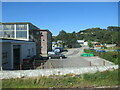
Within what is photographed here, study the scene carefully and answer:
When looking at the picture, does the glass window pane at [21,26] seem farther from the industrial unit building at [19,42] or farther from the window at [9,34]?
the window at [9,34]

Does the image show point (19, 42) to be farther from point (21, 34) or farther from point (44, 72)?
point (21, 34)

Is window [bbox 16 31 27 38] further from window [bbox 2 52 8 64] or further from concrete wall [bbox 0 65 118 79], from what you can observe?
concrete wall [bbox 0 65 118 79]

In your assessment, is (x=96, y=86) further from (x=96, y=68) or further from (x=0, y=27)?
(x=0, y=27)

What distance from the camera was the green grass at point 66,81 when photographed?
32.4 ft

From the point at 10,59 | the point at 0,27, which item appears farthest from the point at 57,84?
the point at 0,27

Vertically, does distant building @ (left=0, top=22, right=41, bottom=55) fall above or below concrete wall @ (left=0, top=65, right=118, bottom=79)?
above

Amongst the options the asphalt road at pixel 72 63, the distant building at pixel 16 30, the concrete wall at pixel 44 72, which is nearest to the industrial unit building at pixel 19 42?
the distant building at pixel 16 30

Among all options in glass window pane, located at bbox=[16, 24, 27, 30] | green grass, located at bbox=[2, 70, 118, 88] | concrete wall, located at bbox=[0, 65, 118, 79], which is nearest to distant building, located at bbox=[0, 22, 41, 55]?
glass window pane, located at bbox=[16, 24, 27, 30]

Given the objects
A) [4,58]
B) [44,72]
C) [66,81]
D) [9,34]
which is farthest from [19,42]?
[9,34]

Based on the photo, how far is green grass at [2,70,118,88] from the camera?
9.87 meters

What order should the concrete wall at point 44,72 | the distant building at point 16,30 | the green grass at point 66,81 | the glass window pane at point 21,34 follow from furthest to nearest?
the glass window pane at point 21,34
the distant building at point 16,30
the concrete wall at point 44,72
the green grass at point 66,81

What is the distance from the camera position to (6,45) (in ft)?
44.5

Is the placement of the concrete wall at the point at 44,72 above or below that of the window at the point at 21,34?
below

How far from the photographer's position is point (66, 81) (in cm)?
1039
